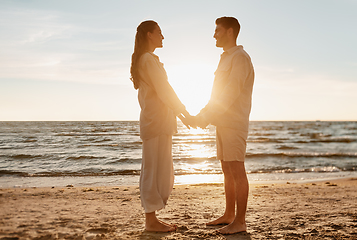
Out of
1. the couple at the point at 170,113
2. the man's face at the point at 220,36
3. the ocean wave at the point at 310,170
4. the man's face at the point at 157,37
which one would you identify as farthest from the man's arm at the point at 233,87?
the ocean wave at the point at 310,170

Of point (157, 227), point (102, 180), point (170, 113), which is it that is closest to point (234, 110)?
point (170, 113)

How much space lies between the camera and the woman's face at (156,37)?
10.1 feet

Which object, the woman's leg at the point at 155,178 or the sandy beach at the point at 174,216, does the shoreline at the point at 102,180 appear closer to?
the sandy beach at the point at 174,216

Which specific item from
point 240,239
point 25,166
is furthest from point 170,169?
point 25,166

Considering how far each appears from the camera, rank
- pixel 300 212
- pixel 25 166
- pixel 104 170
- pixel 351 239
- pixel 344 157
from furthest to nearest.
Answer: pixel 344 157, pixel 25 166, pixel 104 170, pixel 300 212, pixel 351 239

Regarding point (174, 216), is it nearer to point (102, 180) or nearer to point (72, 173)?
point (102, 180)

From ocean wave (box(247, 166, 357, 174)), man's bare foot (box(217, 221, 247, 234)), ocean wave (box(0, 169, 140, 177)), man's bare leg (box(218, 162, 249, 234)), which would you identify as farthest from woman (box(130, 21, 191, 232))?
ocean wave (box(247, 166, 357, 174))

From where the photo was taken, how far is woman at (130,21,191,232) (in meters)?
2.97

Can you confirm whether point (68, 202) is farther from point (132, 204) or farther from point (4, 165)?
point (4, 165)

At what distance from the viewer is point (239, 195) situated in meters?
2.96

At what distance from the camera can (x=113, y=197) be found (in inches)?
203

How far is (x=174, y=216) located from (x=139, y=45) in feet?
7.19

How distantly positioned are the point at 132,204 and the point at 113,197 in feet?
2.57

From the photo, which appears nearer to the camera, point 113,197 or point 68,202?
point 68,202
